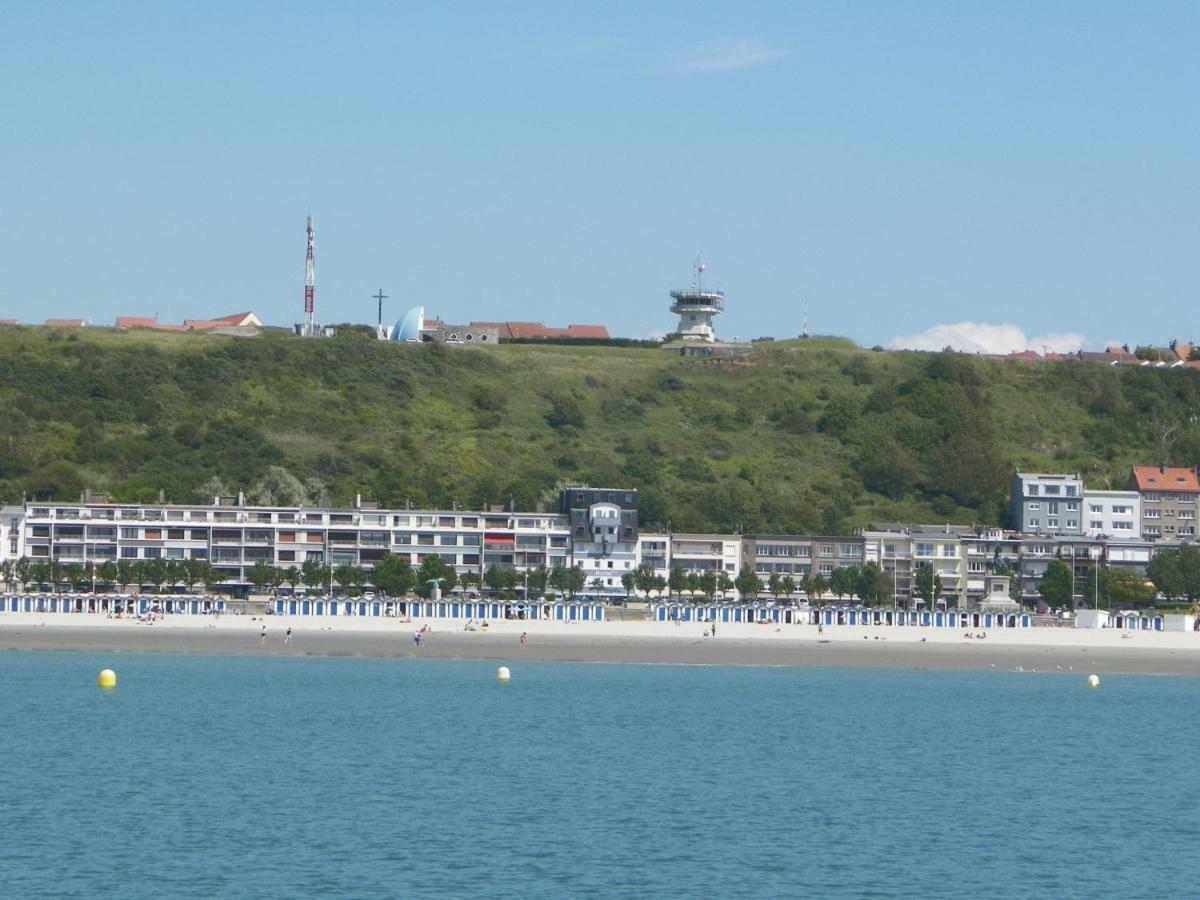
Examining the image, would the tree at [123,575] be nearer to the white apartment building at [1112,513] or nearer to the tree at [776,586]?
→ the tree at [776,586]

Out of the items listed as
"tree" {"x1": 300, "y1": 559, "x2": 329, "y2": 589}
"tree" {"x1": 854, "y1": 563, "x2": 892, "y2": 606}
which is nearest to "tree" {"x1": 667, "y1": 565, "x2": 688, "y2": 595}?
"tree" {"x1": 854, "y1": 563, "x2": 892, "y2": 606}

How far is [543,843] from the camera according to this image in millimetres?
33906

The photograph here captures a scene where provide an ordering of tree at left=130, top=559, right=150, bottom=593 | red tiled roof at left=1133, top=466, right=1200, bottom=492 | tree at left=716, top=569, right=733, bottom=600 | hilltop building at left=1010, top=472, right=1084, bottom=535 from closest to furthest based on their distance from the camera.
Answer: tree at left=130, top=559, right=150, bottom=593
tree at left=716, top=569, right=733, bottom=600
hilltop building at left=1010, top=472, right=1084, bottom=535
red tiled roof at left=1133, top=466, right=1200, bottom=492

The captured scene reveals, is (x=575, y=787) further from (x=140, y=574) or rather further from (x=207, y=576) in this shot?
(x=207, y=576)

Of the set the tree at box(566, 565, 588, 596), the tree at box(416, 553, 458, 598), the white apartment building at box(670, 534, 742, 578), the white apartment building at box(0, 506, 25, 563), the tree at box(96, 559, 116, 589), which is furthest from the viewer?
the white apartment building at box(670, 534, 742, 578)

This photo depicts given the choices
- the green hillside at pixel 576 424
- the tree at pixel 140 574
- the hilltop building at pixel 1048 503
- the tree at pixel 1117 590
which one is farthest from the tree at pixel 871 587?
the tree at pixel 140 574

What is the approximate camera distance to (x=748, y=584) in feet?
324

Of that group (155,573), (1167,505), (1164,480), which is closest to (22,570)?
(155,573)

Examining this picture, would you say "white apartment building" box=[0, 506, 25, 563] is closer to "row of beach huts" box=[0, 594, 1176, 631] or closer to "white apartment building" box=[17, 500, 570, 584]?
"white apartment building" box=[17, 500, 570, 584]

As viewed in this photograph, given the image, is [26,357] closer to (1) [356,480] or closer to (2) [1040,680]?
(1) [356,480]

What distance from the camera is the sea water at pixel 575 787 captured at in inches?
1234

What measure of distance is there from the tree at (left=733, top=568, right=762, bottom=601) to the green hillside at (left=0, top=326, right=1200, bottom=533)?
35.6ft

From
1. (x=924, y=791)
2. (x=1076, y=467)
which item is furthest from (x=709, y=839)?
(x=1076, y=467)

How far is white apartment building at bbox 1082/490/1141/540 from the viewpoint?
12012cm
